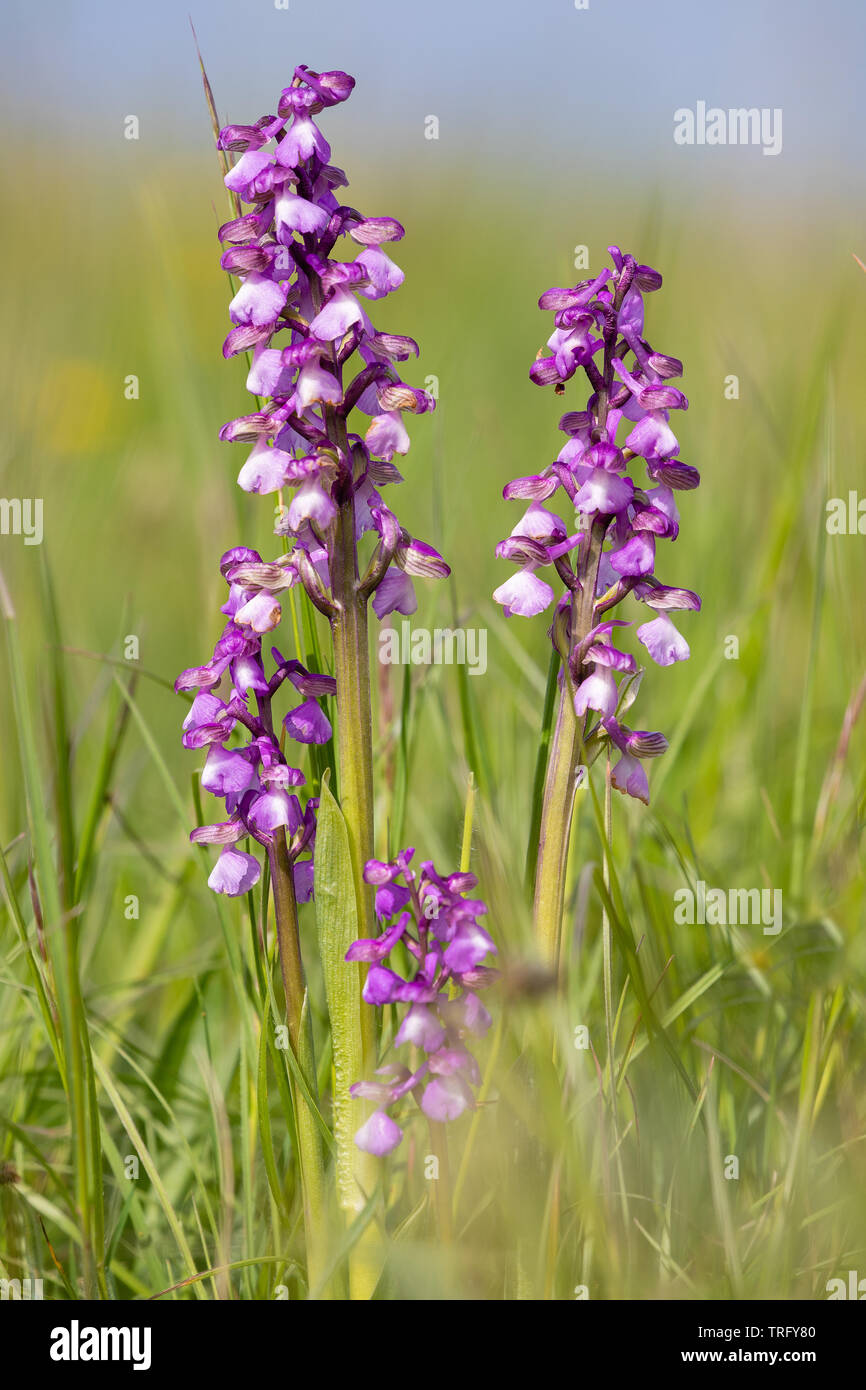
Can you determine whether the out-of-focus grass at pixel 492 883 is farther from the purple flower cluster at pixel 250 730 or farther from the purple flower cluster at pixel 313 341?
the purple flower cluster at pixel 313 341

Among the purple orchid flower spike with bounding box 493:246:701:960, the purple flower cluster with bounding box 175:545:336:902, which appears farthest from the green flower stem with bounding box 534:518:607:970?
the purple flower cluster with bounding box 175:545:336:902

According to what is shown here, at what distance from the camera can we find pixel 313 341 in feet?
4.23

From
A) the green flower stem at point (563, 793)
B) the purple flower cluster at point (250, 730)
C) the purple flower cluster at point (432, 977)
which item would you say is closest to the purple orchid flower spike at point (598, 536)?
the green flower stem at point (563, 793)

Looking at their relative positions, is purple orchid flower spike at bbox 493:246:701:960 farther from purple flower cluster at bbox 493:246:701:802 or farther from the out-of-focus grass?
the out-of-focus grass

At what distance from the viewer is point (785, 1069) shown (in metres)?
1.94

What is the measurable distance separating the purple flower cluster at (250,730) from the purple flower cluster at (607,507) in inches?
11.1

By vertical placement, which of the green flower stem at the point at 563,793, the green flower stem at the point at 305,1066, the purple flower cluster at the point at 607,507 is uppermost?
the purple flower cluster at the point at 607,507

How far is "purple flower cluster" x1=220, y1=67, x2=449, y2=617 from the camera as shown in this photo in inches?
50.7

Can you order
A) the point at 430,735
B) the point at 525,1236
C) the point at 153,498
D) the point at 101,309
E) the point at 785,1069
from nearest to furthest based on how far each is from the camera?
the point at 525,1236 → the point at 785,1069 → the point at 430,735 → the point at 153,498 → the point at 101,309

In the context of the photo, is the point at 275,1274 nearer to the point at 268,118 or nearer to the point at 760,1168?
the point at 760,1168

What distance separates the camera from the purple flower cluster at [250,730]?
4.50 ft

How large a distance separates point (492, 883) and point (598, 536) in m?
0.46
